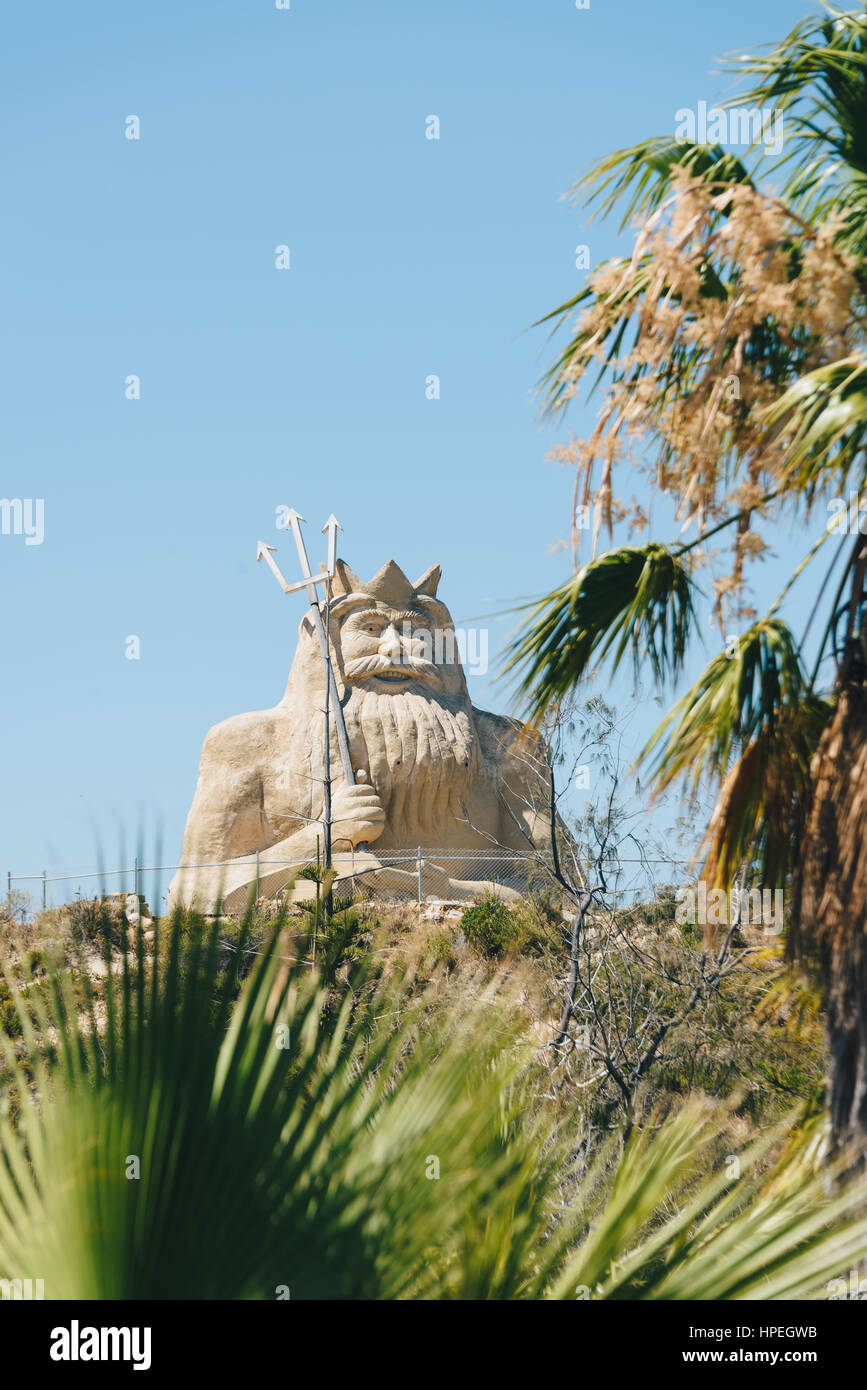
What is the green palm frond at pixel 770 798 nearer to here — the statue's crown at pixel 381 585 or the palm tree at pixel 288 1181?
the palm tree at pixel 288 1181

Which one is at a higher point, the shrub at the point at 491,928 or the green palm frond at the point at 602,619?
the green palm frond at the point at 602,619

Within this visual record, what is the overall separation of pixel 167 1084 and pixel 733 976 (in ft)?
39.6

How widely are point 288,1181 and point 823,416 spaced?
3136 millimetres

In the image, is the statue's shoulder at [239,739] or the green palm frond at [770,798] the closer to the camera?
the green palm frond at [770,798]

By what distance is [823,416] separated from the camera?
4.50m

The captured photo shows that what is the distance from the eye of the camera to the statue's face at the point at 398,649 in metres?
19.1

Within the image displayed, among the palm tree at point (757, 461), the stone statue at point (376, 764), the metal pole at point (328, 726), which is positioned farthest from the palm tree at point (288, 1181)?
the stone statue at point (376, 764)

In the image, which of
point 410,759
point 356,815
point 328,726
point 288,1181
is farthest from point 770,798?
point 410,759

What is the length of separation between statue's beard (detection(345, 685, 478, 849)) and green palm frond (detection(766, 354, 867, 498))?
1404 centimetres

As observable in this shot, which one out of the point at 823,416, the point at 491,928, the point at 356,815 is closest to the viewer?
the point at 823,416

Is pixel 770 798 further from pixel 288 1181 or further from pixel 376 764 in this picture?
pixel 376 764

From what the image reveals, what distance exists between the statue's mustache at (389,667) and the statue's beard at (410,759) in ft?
0.86

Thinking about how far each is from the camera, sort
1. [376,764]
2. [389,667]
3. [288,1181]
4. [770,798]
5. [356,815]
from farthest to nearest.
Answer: [389,667]
[376,764]
[356,815]
[770,798]
[288,1181]
